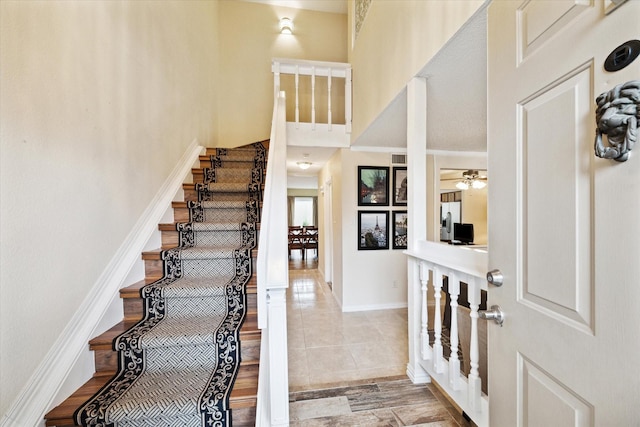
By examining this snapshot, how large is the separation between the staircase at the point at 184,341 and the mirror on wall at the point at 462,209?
16.6ft

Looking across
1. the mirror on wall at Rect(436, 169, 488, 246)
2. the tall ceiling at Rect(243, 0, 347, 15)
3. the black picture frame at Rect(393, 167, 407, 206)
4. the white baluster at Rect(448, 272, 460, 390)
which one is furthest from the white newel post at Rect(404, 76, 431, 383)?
the mirror on wall at Rect(436, 169, 488, 246)

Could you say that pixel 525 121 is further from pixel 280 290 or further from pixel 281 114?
pixel 281 114

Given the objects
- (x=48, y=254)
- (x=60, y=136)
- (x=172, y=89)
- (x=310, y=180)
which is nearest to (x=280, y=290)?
(x=48, y=254)

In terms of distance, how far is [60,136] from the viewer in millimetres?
1226

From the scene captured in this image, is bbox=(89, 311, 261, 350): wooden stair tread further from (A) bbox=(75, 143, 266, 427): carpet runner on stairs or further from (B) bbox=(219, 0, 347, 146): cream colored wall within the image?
(B) bbox=(219, 0, 347, 146): cream colored wall

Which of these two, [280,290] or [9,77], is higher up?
[9,77]

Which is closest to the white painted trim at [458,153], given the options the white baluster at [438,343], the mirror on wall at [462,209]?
the mirror on wall at [462,209]

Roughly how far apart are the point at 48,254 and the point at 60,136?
1.84 feet

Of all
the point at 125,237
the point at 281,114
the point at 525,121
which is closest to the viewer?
the point at 525,121

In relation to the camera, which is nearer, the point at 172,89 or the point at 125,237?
the point at 125,237

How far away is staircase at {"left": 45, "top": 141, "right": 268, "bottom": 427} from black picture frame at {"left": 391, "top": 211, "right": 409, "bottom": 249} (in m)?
2.13

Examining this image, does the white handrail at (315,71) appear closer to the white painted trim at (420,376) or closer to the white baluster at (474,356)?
the white baluster at (474,356)

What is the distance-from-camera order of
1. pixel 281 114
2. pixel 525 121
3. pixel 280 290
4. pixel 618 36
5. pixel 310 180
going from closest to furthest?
pixel 618 36 < pixel 525 121 < pixel 280 290 < pixel 281 114 < pixel 310 180

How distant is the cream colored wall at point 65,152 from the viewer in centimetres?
100
